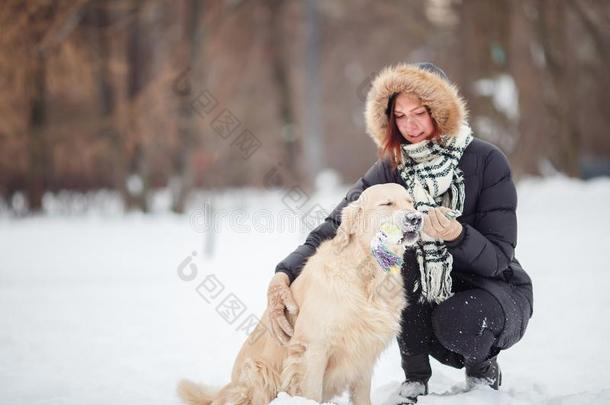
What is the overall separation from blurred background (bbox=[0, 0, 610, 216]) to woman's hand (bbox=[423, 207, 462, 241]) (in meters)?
6.94

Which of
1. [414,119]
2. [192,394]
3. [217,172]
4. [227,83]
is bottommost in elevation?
[192,394]

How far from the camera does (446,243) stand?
2.45 metres

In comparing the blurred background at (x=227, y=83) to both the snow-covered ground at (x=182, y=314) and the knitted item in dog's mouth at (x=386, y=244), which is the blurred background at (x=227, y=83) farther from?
the knitted item in dog's mouth at (x=386, y=244)

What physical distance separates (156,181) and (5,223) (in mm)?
5523

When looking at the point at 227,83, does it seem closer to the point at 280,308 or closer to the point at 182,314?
the point at 182,314

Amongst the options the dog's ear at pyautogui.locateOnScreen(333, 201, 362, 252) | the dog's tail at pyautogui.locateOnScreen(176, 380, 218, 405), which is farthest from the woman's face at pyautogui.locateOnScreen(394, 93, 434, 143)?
the dog's tail at pyautogui.locateOnScreen(176, 380, 218, 405)

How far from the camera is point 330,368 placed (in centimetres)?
239

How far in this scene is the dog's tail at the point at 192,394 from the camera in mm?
2504

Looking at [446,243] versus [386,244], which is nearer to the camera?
[386,244]

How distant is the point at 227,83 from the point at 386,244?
1369 cm

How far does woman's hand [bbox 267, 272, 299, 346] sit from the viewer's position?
7.80 feet

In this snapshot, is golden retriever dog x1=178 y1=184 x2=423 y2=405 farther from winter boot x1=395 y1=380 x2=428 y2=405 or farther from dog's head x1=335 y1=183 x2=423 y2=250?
winter boot x1=395 y1=380 x2=428 y2=405

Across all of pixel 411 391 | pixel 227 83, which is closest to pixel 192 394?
pixel 411 391

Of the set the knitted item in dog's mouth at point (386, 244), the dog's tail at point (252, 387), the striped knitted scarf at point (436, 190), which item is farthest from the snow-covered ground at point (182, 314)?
the knitted item in dog's mouth at point (386, 244)
